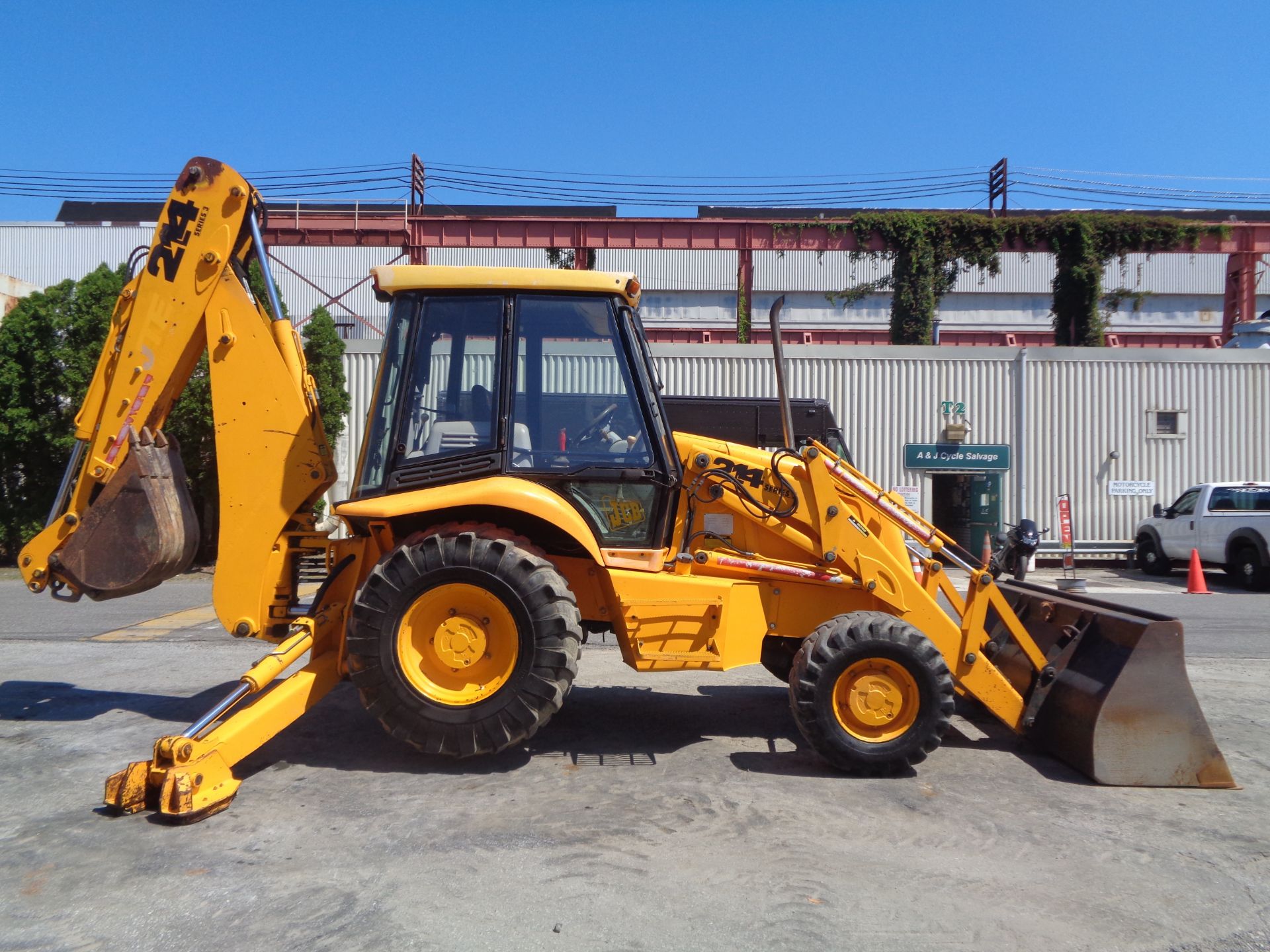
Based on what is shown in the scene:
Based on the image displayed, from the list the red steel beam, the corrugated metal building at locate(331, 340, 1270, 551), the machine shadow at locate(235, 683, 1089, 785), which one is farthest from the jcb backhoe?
the red steel beam

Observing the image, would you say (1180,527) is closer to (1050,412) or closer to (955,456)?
(1050,412)

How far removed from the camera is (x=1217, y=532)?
16.0m

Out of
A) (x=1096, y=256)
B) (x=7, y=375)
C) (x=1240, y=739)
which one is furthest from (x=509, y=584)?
(x=1096, y=256)

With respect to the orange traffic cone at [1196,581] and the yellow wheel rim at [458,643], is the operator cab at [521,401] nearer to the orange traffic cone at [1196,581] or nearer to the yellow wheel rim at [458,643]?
the yellow wheel rim at [458,643]

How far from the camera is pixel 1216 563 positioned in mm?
16156

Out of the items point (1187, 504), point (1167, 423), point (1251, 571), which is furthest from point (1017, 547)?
point (1167, 423)

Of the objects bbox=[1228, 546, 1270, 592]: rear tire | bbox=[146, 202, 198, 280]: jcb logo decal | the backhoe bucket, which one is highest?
bbox=[146, 202, 198, 280]: jcb logo decal

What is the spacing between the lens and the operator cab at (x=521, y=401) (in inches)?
211

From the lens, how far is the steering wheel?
17.8 ft

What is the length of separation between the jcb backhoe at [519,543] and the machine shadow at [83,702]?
1.10 meters

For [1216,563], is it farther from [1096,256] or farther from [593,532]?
[593,532]

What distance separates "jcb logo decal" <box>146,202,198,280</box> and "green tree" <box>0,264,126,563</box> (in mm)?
11757

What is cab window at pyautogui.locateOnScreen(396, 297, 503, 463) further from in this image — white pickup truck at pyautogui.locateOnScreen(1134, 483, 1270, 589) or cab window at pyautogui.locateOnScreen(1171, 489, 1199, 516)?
cab window at pyautogui.locateOnScreen(1171, 489, 1199, 516)

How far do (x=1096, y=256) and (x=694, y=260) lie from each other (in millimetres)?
17816
